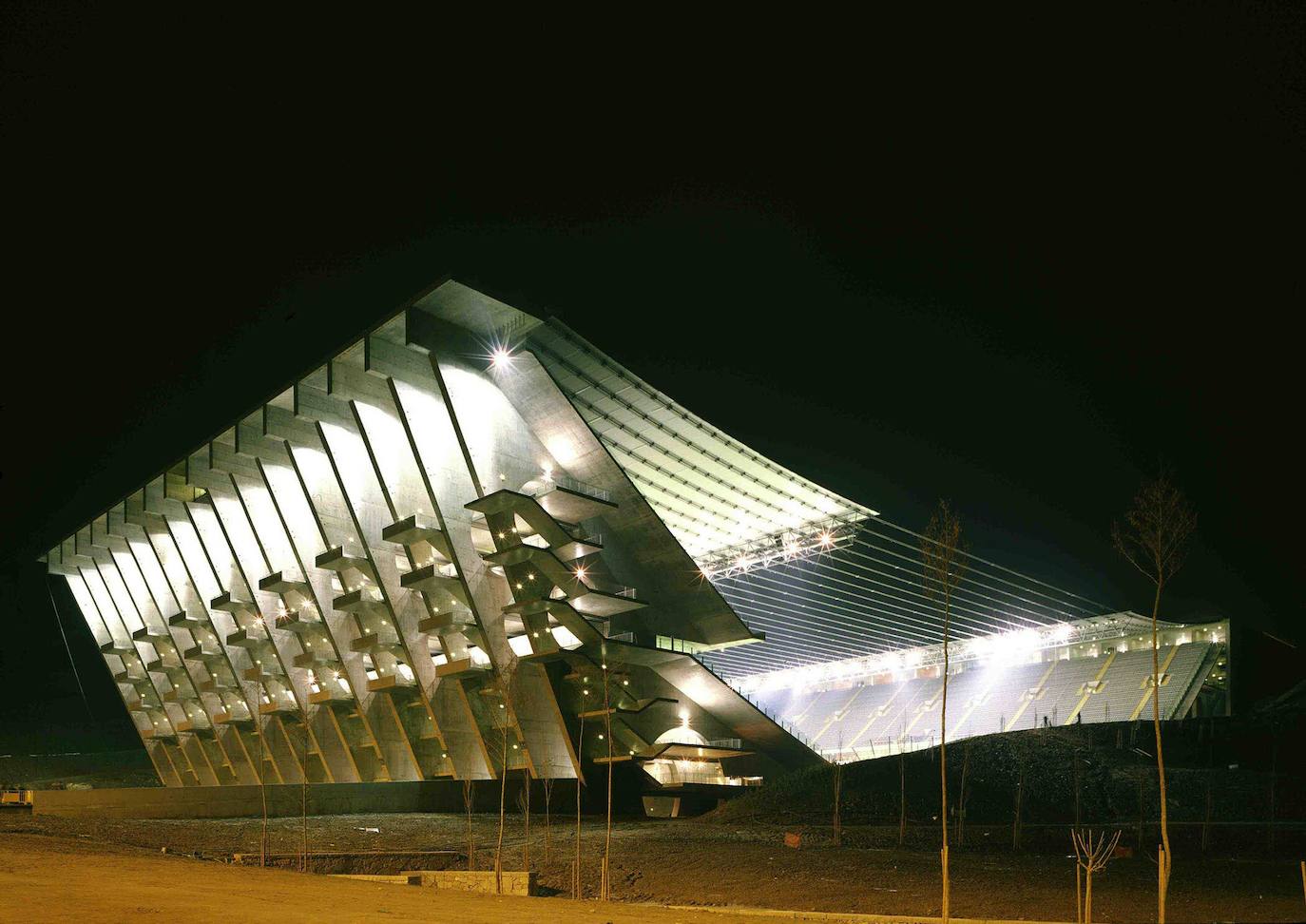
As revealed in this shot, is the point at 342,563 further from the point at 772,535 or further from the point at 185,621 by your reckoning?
the point at 772,535

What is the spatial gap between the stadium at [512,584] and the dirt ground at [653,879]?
5.69 metres

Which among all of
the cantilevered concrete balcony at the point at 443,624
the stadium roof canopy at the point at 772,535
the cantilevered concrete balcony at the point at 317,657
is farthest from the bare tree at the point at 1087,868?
the cantilevered concrete balcony at the point at 317,657

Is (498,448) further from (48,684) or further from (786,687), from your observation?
(48,684)

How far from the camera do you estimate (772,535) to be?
50.5 meters

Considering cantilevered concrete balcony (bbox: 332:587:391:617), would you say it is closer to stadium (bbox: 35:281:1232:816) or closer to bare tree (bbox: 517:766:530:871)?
stadium (bbox: 35:281:1232:816)

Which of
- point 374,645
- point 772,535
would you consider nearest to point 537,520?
point 374,645

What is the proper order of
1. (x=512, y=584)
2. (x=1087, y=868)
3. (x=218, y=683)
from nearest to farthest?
(x=1087, y=868), (x=512, y=584), (x=218, y=683)

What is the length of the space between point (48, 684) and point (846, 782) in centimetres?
9608

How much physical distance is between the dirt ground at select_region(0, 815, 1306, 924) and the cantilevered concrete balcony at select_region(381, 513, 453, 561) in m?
12.1

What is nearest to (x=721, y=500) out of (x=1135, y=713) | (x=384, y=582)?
(x=384, y=582)

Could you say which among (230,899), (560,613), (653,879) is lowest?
(653,879)

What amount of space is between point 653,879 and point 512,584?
1878 cm

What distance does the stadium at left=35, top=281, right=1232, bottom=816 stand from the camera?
132 feet

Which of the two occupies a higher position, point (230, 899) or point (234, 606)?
point (234, 606)
